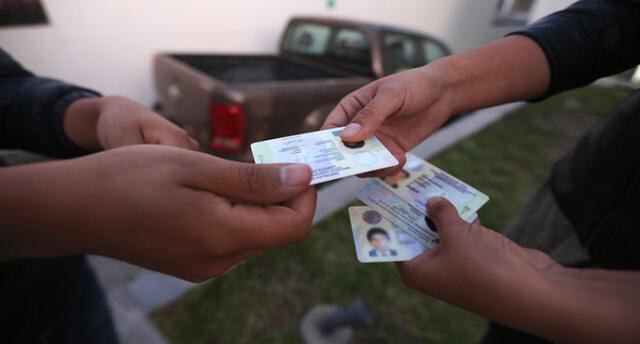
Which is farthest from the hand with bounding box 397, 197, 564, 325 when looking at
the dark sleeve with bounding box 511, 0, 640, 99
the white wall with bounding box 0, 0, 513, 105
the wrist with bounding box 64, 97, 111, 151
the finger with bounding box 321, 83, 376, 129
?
the white wall with bounding box 0, 0, 513, 105

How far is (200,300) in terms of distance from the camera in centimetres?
188

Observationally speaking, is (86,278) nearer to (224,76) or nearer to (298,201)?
(298,201)

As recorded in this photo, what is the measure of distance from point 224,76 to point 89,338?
299 centimetres

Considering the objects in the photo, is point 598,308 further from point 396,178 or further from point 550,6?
point 550,6

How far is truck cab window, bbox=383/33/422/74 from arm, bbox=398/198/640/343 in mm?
2795

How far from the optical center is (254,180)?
630mm

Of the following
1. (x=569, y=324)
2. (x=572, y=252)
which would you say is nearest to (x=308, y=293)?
(x=572, y=252)

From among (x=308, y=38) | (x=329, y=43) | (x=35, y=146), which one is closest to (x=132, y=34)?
(x=308, y=38)

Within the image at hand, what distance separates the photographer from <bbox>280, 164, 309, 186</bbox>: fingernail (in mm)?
654

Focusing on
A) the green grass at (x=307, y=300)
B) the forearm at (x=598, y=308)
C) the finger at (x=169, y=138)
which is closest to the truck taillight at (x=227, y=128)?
the green grass at (x=307, y=300)

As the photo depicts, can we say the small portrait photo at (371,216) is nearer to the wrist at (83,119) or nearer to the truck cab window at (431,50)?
the wrist at (83,119)

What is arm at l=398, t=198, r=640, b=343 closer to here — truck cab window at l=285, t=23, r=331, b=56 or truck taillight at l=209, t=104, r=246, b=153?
truck taillight at l=209, t=104, r=246, b=153

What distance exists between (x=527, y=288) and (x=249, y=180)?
0.59m

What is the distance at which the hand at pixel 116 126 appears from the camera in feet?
2.98
